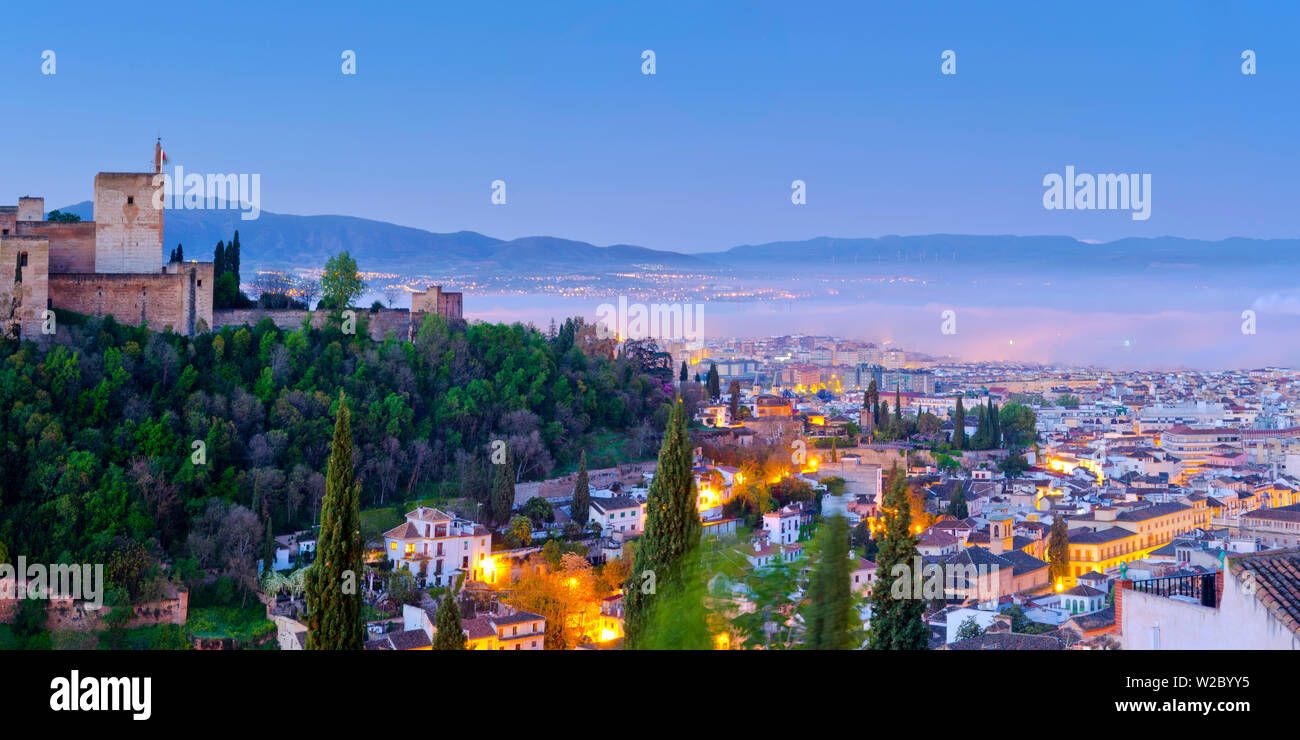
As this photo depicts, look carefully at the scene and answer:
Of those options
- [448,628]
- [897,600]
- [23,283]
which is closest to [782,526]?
[448,628]

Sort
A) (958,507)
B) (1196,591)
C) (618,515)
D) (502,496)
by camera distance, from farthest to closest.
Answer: (958,507) → (618,515) → (502,496) → (1196,591)

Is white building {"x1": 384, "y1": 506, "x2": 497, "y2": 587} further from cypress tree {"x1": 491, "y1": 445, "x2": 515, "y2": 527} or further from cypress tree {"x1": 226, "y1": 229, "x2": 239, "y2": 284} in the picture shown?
A: cypress tree {"x1": 226, "y1": 229, "x2": 239, "y2": 284}

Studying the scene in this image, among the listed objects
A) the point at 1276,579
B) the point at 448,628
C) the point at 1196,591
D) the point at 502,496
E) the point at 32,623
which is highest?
the point at 1276,579

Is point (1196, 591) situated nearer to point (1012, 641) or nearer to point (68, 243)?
point (1012, 641)

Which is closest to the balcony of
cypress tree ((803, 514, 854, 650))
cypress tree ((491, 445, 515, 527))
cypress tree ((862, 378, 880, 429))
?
cypress tree ((803, 514, 854, 650))
